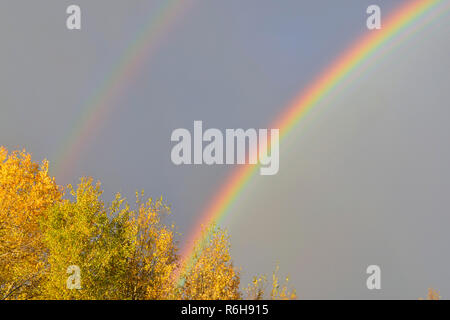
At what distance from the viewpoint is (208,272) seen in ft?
130

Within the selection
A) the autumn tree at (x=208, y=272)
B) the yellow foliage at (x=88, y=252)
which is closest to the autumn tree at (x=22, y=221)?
the yellow foliage at (x=88, y=252)

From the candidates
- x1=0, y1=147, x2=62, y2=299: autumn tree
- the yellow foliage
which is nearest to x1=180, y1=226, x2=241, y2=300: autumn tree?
the yellow foliage

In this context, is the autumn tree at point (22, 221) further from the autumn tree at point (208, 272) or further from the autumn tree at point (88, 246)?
the autumn tree at point (208, 272)

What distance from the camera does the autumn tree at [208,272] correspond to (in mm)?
38312

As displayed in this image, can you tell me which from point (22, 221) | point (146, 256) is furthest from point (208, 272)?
point (22, 221)

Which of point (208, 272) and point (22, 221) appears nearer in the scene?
point (208, 272)

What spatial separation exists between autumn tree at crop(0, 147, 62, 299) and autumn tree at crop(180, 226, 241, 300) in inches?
652

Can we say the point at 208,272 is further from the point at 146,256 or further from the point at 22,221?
the point at 22,221

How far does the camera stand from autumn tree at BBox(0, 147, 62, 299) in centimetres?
4941

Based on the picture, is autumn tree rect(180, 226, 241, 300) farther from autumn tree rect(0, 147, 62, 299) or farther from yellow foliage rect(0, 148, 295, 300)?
autumn tree rect(0, 147, 62, 299)

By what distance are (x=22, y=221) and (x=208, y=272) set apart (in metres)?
27.2
